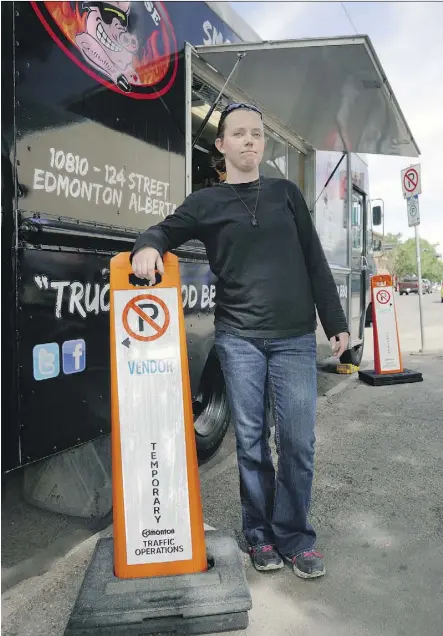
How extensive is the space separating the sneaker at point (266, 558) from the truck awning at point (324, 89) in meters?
2.51

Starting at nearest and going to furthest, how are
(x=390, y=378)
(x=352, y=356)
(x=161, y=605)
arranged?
(x=161, y=605) < (x=390, y=378) < (x=352, y=356)

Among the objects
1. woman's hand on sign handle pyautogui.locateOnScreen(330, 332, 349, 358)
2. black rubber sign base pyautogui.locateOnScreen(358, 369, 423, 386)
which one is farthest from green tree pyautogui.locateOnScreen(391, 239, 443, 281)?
woman's hand on sign handle pyautogui.locateOnScreen(330, 332, 349, 358)

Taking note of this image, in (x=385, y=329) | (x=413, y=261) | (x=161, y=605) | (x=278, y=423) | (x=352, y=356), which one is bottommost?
(x=161, y=605)

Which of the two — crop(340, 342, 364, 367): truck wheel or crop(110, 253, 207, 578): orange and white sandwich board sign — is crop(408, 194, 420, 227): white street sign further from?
crop(110, 253, 207, 578): orange and white sandwich board sign

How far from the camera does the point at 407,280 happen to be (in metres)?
49.6

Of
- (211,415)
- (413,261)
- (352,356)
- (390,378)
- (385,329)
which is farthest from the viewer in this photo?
(413,261)

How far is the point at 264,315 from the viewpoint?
203cm

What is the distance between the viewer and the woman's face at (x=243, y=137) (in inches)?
80.8

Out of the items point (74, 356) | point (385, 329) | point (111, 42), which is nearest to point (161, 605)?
point (74, 356)

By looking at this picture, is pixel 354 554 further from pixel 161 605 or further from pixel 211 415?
pixel 211 415

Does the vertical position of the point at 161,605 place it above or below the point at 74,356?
below

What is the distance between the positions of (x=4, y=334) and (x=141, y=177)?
1.02 meters

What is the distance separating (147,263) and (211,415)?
1886 millimetres

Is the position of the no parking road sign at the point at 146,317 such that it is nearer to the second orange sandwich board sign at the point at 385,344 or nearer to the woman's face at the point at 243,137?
the woman's face at the point at 243,137
